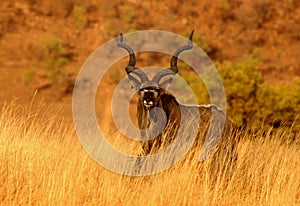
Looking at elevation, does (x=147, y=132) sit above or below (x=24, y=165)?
above

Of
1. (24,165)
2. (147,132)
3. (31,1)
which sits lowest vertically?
(24,165)

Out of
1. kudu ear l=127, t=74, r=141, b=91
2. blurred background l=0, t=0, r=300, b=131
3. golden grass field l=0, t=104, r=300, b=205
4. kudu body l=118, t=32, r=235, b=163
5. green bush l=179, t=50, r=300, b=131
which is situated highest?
blurred background l=0, t=0, r=300, b=131

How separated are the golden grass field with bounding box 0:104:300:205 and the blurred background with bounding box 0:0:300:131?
67.4 feet

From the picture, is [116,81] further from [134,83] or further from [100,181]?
[100,181]

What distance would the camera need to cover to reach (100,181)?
20.9ft

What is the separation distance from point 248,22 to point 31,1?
468 inches

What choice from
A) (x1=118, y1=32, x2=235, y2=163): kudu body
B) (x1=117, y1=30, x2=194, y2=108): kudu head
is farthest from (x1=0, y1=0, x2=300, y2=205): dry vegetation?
(x1=117, y1=30, x2=194, y2=108): kudu head

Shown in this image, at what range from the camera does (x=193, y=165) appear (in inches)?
283

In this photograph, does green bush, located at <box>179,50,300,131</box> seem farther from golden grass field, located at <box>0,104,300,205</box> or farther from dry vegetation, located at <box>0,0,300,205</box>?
golden grass field, located at <box>0,104,300,205</box>

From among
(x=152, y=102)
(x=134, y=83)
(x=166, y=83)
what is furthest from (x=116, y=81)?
(x=152, y=102)

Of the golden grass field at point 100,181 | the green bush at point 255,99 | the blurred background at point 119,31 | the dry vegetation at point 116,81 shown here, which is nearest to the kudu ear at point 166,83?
the dry vegetation at point 116,81

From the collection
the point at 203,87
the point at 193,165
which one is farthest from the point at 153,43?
the point at 193,165

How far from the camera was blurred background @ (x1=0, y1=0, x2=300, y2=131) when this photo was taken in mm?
29719

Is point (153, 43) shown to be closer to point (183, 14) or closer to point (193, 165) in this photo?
point (183, 14)
